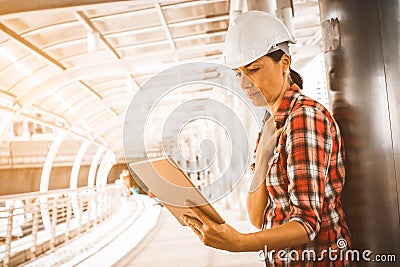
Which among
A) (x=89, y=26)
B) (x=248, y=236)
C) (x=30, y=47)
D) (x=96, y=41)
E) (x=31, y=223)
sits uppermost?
(x=89, y=26)

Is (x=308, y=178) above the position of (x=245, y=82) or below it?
below

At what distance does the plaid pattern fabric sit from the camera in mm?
1197

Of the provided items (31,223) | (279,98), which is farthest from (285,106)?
(31,223)

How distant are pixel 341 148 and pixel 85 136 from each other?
14607mm

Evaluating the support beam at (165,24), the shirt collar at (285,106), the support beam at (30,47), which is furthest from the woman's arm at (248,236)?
the support beam at (30,47)

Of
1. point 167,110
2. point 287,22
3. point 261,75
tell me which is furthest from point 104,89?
point 261,75

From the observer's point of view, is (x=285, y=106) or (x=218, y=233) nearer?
(x=218, y=233)

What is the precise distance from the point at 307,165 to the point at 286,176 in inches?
4.9

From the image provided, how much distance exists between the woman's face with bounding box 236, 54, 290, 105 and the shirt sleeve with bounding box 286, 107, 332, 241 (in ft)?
0.62

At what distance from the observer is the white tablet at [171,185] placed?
1.15 m

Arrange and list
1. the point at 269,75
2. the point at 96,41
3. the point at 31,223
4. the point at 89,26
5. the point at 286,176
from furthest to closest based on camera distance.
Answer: the point at 31,223
the point at 89,26
the point at 96,41
the point at 269,75
the point at 286,176

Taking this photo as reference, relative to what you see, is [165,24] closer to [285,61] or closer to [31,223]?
[31,223]

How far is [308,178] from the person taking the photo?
1192 millimetres

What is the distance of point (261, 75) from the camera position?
56.0 inches
